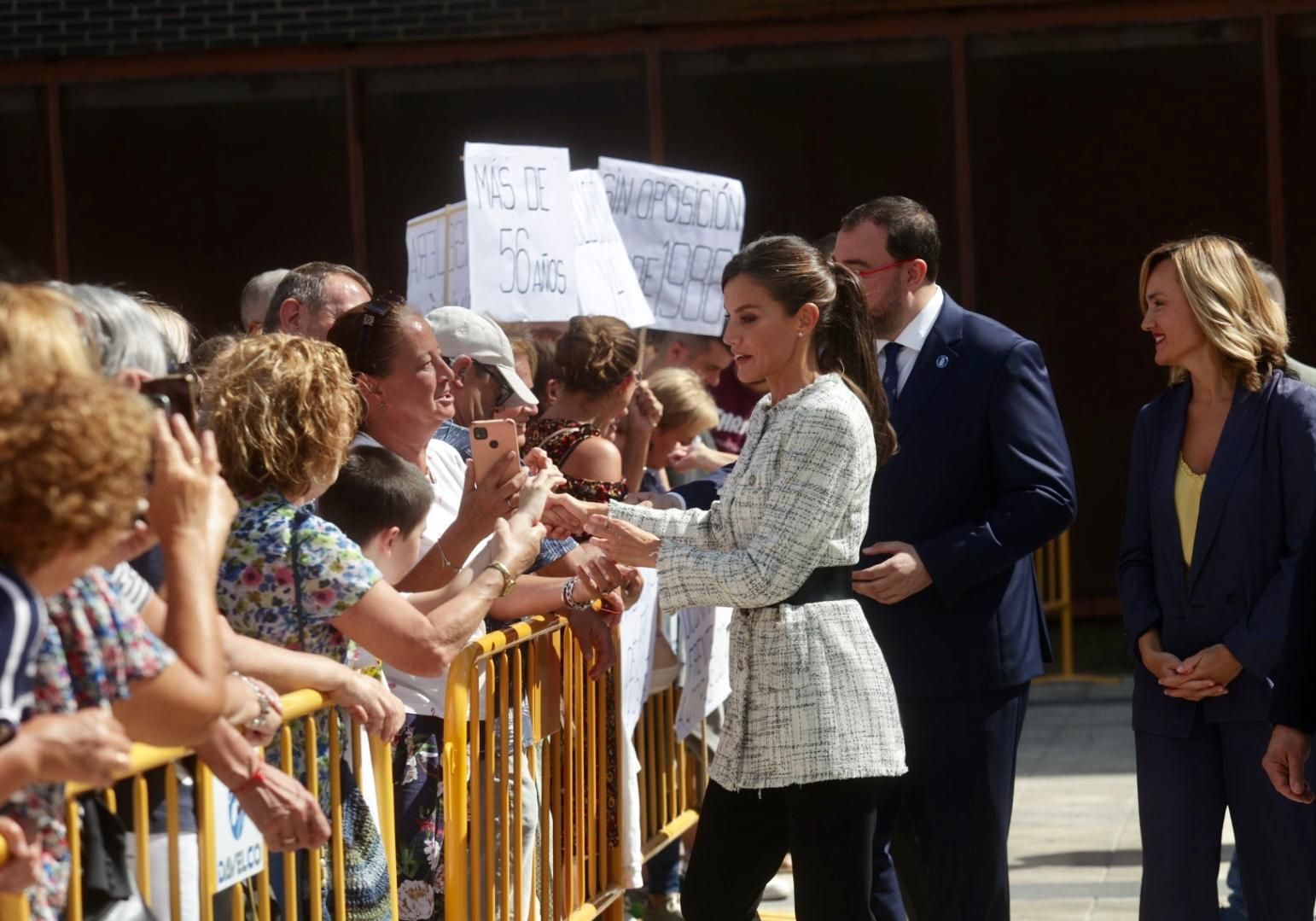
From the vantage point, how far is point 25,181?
12.6 metres

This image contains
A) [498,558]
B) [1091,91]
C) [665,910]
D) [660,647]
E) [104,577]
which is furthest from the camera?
[1091,91]

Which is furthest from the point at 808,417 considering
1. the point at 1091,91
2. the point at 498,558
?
the point at 1091,91

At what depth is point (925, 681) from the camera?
16.2ft

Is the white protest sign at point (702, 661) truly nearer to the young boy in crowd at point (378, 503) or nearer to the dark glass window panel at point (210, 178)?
the young boy in crowd at point (378, 503)

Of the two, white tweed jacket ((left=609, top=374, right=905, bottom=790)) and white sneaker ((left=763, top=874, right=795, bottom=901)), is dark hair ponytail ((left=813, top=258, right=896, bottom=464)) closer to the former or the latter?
white tweed jacket ((left=609, top=374, right=905, bottom=790))

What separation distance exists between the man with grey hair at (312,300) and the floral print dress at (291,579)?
6.82 ft

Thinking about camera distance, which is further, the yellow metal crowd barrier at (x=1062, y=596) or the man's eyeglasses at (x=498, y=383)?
the yellow metal crowd barrier at (x=1062, y=596)

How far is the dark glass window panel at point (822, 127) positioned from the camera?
11.9 meters

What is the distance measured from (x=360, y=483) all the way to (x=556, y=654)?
3.36 feet

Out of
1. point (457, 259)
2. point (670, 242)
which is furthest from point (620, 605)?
point (670, 242)

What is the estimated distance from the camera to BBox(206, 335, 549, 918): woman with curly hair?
3617mm

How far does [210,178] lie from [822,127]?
159 inches

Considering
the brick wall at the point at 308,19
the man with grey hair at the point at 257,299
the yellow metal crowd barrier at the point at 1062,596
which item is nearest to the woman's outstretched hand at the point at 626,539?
the man with grey hair at the point at 257,299

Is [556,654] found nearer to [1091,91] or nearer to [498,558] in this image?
[498,558]
